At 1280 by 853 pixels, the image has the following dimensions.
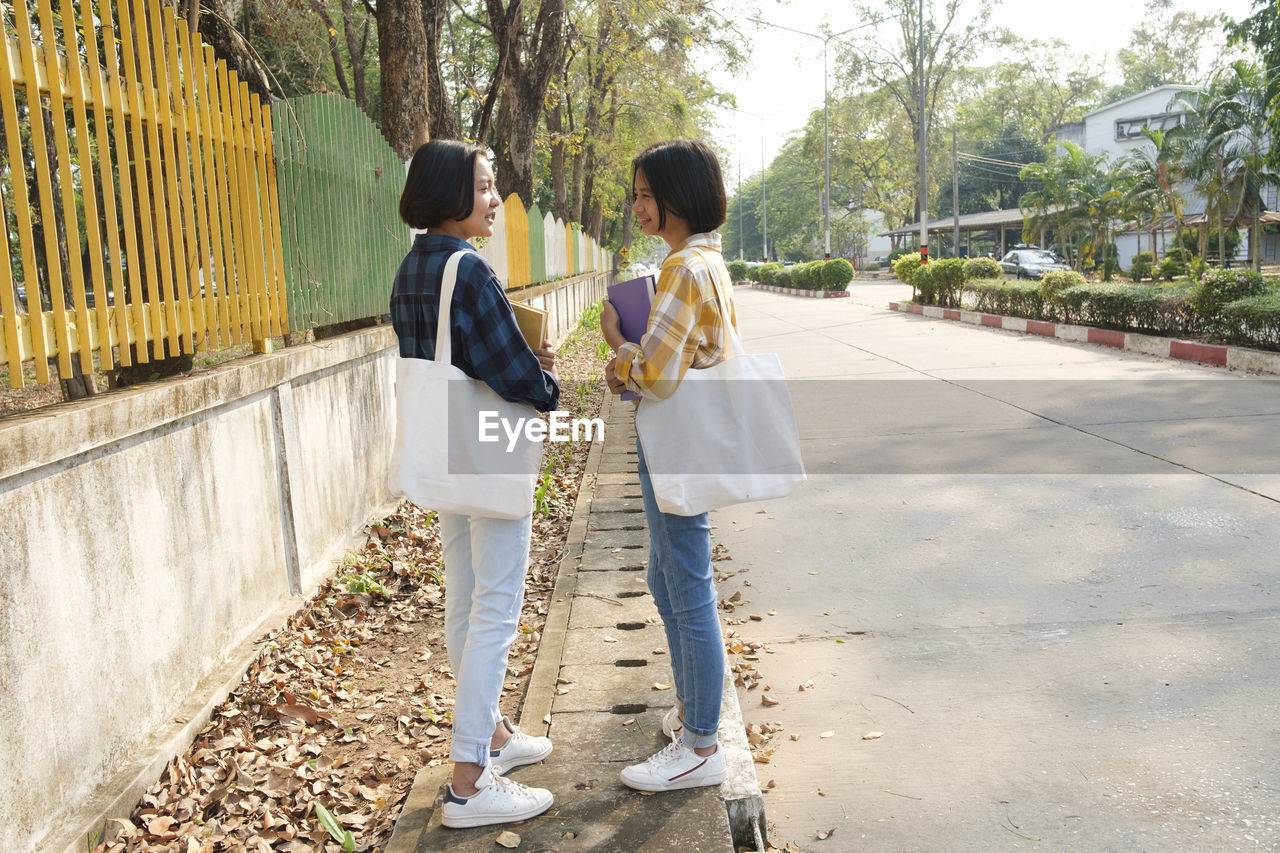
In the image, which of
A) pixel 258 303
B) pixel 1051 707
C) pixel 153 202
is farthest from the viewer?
pixel 258 303

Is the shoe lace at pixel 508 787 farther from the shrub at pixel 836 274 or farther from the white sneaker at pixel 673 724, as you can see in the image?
the shrub at pixel 836 274

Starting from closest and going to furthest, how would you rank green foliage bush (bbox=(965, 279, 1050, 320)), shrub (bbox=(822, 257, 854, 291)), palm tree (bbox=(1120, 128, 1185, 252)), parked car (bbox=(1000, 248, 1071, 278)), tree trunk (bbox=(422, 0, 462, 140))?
tree trunk (bbox=(422, 0, 462, 140)) → green foliage bush (bbox=(965, 279, 1050, 320)) → palm tree (bbox=(1120, 128, 1185, 252)) → shrub (bbox=(822, 257, 854, 291)) → parked car (bbox=(1000, 248, 1071, 278))

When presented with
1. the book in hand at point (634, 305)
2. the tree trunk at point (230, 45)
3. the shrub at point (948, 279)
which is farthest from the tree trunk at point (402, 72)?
the shrub at point (948, 279)

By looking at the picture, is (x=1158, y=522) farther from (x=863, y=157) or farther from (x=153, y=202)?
(x=863, y=157)

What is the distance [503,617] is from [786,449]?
862mm

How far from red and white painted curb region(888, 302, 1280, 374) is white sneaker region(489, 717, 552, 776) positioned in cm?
998

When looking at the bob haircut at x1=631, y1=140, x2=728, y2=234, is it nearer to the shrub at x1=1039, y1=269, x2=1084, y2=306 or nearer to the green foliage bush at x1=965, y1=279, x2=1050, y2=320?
the shrub at x1=1039, y1=269, x2=1084, y2=306

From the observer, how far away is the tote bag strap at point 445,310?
2580 mm

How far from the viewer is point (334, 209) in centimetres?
579

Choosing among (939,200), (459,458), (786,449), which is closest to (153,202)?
(459,458)

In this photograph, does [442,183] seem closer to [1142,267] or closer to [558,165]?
[558,165]

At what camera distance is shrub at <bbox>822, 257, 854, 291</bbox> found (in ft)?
113

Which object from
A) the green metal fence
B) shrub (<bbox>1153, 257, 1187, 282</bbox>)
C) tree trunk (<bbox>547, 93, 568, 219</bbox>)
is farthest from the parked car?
the green metal fence

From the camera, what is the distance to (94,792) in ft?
9.15
